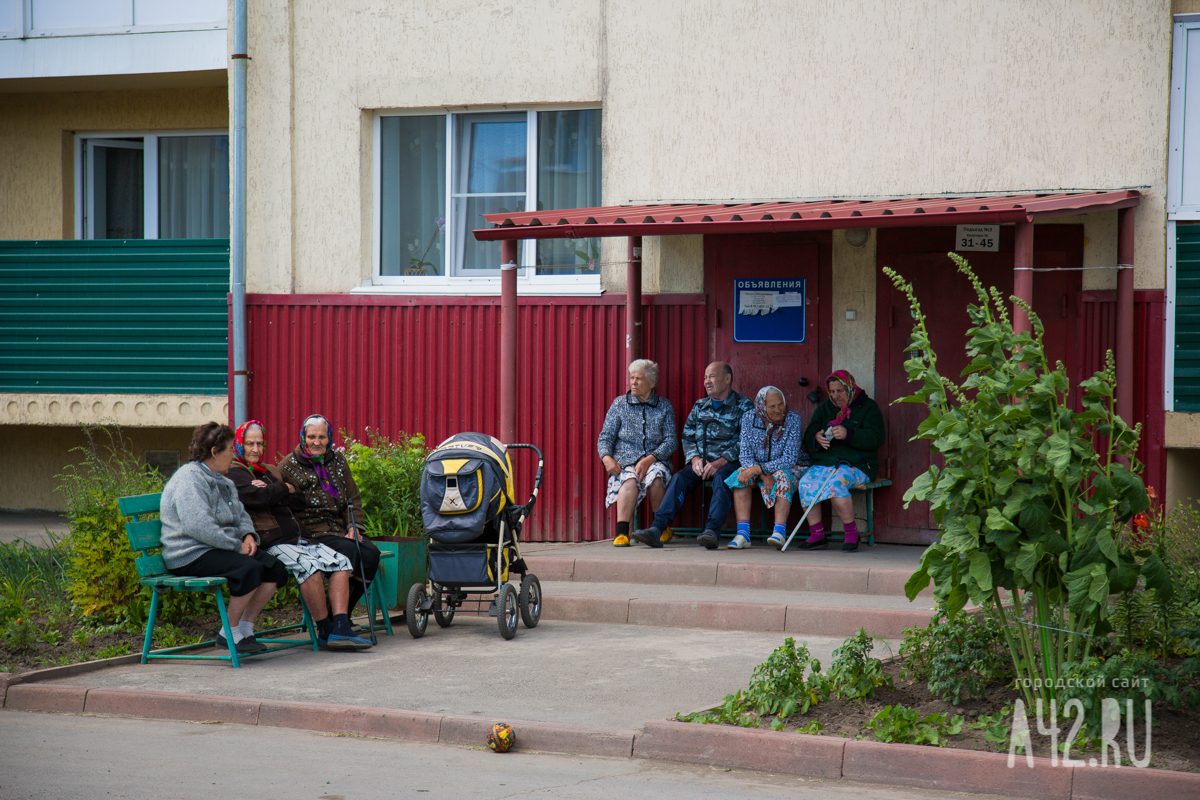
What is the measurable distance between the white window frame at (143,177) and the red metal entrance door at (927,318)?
7883 mm

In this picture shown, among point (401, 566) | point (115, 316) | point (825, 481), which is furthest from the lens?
point (115, 316)

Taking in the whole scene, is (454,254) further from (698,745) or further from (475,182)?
(698,745)

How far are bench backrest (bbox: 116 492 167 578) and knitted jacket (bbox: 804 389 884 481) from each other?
5.45 metres

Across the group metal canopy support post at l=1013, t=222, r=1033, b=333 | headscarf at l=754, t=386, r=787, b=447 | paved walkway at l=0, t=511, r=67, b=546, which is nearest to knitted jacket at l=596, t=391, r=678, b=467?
headscarf at l=754, t=386, r=787, b=447

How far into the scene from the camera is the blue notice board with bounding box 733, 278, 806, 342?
36.2 ft

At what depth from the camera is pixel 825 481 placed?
1020 centimetres

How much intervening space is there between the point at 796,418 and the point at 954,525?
4.72m

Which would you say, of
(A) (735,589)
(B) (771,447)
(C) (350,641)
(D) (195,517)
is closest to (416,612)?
(C) (350,641)

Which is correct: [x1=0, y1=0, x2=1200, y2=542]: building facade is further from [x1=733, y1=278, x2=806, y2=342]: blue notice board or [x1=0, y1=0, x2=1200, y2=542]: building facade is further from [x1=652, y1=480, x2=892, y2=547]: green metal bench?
[x1=652, y1=480, x2=892, y2=547]: green metal bench

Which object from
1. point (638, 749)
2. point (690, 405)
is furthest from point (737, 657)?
point (690, 405)

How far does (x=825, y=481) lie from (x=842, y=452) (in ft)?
1.14

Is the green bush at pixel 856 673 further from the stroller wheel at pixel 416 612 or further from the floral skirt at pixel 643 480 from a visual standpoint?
the floral skirt at pixel 643 480

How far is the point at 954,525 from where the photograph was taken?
5.74m

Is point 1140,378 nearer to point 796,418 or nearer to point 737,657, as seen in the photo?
point 796,418
